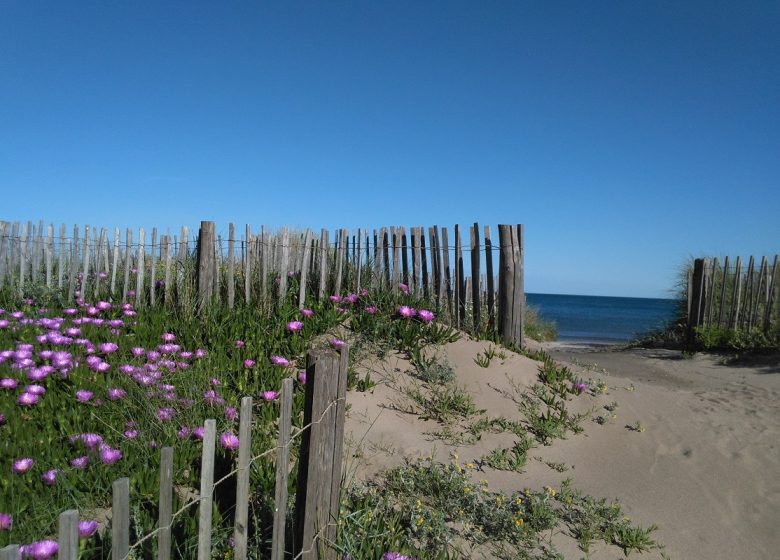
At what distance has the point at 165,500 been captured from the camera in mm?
1668

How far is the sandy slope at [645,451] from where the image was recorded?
3814 mm

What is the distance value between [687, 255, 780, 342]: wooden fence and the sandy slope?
478 cm

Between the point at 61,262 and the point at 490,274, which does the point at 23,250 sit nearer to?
the point at 61,262

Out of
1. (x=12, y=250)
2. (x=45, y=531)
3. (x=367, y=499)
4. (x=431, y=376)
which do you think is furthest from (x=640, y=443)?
(x=12, y=250)

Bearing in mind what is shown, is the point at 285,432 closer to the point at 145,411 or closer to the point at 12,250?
the point at 145,411

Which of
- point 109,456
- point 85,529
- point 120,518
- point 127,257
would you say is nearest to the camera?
point 120,518

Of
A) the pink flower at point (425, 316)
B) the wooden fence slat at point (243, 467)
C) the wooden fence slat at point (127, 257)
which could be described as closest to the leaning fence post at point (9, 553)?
the wooden fence slat at point (243, 467)

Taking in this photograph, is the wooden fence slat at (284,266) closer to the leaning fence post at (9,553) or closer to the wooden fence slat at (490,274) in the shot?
the wooden fence slat at (490,274)

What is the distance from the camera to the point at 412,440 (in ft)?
14.5

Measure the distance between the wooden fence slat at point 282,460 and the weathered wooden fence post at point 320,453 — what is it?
143 millimetres

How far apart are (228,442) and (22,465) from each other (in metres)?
0.99

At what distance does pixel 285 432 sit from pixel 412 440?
2589 mm

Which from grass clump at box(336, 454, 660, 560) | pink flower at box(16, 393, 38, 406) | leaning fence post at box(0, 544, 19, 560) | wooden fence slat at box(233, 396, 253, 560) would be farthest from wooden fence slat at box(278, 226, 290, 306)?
leaning fence post at box(0, 544, 19, 560)

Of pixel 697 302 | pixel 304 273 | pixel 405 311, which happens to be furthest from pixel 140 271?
pixel 697 302
